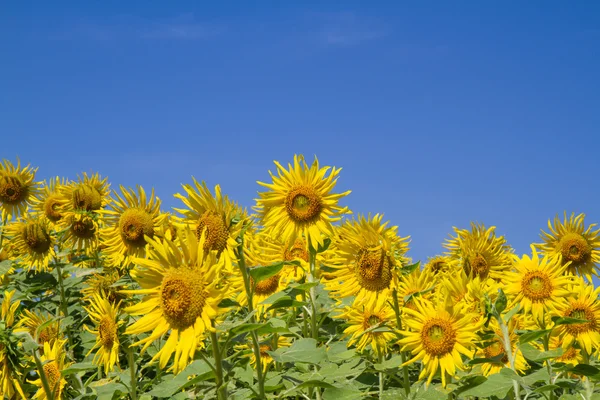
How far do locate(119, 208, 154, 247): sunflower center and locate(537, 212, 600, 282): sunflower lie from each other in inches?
167

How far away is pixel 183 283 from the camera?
3869mm

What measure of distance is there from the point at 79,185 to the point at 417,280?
5.18 m

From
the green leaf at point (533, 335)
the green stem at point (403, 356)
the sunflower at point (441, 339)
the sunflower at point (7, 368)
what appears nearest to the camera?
the green leaf at point (533, 335)

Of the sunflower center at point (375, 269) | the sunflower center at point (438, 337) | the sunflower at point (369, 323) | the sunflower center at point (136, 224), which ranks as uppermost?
the sunflower center at point (136, 224)

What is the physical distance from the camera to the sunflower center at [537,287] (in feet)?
19.9

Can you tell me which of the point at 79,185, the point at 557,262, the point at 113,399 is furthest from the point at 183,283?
the point at 79,185

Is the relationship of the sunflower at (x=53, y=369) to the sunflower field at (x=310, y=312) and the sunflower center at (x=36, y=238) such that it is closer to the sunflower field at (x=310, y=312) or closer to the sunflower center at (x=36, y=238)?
the sunflower field at (x=310, y=312)

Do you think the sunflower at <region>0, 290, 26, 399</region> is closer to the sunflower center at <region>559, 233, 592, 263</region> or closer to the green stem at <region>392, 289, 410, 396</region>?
the green stem at <region>392, 289, 410, 396</region>

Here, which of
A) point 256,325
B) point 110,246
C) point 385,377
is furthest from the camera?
point 110,246

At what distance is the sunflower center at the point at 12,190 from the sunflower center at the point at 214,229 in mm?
7253

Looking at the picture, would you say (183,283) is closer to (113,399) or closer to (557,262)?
(113,399)

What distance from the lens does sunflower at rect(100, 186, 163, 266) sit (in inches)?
287

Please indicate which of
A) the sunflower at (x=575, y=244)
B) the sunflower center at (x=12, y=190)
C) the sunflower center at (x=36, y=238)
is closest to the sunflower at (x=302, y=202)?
the sunflower at (x=575, y=244)

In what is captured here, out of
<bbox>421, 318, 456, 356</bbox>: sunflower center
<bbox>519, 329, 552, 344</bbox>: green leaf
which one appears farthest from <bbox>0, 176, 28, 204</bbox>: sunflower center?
<bbox>519, 329, 552, 344</bbox>: green leaf
